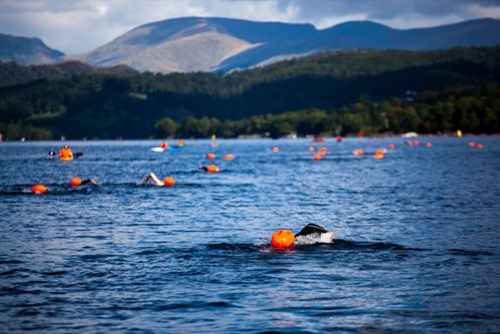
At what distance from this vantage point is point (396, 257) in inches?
1203

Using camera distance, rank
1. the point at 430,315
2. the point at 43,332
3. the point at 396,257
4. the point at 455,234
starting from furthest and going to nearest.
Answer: the point at 455,234 < the point at 396,257 < the point at 430,315 < the point at 43,332

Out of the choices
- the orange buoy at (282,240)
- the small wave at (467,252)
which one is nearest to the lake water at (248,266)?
the small wave at (467,252)

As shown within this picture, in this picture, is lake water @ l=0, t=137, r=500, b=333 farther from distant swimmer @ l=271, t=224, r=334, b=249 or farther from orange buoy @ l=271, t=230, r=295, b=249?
orange buoy @ l=271, t=230, r=295, b=249

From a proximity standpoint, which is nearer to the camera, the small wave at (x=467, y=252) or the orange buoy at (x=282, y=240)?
the small wave at (x=467, y=252)

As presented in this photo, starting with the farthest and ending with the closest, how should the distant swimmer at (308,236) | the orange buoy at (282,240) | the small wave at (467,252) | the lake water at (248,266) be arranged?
1. the distant swimmer at (308,236)
2. the orange buoy at (282,240)
3. the small wave at (467,252)
4. the lake water at (248,266)

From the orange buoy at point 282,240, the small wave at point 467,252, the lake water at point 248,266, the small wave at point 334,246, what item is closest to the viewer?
the lake water at point 248,266

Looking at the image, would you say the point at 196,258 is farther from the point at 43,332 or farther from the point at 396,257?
the point at 43,332

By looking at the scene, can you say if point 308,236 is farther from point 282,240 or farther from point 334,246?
point 282,240

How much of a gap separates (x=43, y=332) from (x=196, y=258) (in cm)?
1144

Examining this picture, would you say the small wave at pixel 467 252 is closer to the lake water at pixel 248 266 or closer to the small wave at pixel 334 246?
the lake water at pixel 248 266

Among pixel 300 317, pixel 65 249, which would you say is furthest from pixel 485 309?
pixel 65 249

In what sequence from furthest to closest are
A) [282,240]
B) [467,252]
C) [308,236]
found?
[308,236] < [282,240] < [467,252]

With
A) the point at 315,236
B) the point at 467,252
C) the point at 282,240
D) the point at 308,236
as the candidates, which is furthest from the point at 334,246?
the point at 467,252

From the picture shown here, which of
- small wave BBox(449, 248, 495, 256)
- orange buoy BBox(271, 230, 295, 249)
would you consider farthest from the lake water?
orange buoy BBox(271, 230, 295, 249)
